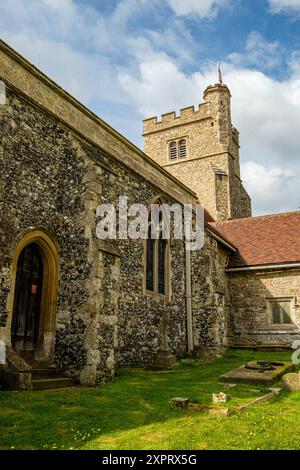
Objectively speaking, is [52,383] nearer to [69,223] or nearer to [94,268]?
[94,268]

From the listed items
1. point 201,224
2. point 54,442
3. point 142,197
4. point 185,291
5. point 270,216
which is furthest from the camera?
point 270,216

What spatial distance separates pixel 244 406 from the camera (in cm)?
616

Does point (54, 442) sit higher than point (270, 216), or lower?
lower

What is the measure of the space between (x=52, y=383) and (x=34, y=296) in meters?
2.16

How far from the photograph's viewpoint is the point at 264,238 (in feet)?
61.4

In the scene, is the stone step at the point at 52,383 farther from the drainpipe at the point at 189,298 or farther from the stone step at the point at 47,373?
the drainpipe at the point at 189,298

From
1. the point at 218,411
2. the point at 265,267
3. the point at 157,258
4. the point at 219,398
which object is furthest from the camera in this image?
the point at 265,267

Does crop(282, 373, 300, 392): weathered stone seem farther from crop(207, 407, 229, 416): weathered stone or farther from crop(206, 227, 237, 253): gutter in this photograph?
crop(206, 227, 237, 253): gutter

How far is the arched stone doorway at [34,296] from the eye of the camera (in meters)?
8.55

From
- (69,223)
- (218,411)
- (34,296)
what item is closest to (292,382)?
(218,411)

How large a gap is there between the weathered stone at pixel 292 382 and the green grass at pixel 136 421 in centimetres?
29
